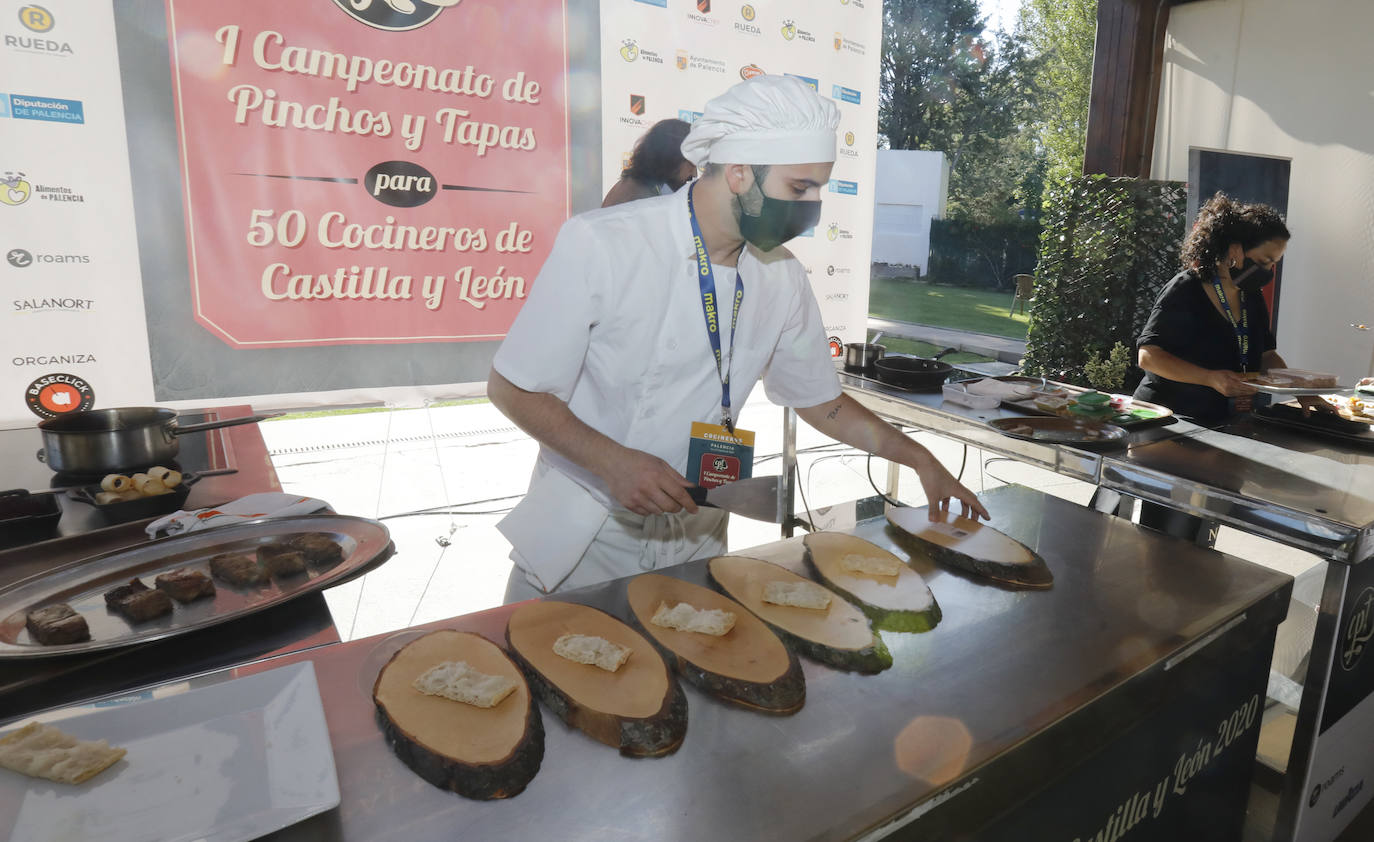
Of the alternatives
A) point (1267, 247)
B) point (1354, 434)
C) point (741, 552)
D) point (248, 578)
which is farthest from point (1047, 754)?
point (1267, 247)

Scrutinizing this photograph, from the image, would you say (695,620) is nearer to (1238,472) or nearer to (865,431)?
(865,431)

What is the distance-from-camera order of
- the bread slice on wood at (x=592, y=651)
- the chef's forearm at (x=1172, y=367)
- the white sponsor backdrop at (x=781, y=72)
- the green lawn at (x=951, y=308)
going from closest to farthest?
the bread slice on wood at (x=592, y=651), the chef's forearm at (x=1172, y=367), the white sponsor backdrop at (x=781, y=72), the green lawn at (x=951, y=308)

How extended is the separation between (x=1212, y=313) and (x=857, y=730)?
2903mm

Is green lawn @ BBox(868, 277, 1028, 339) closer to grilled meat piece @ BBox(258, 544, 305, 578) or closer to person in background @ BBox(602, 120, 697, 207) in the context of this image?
person in background @ BBox(602, 120, 697, 207)

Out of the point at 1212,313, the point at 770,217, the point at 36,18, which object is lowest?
the point at 1212,313

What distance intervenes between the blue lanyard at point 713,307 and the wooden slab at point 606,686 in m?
0.67

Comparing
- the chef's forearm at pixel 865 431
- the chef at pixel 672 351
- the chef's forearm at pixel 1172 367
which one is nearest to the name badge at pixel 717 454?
the chef at pixel 672 351

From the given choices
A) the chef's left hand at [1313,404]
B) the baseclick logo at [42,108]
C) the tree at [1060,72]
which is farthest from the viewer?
the tree at [1060,72]

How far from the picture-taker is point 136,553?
1367 millimetres

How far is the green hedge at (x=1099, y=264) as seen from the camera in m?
6.08

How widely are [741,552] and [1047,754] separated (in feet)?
2.17

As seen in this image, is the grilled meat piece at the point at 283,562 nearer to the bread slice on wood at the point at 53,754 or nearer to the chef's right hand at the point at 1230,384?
the bread slice on wood at the point at 53,754

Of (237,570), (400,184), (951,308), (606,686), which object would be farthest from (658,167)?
(951,308)

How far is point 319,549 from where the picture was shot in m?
1.35
